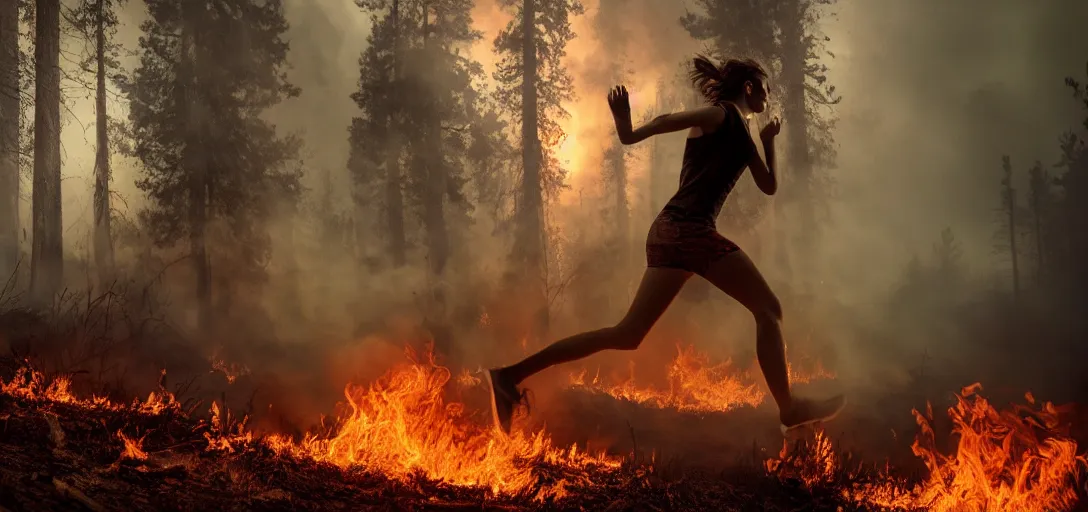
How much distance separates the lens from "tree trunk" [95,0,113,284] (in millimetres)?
16270

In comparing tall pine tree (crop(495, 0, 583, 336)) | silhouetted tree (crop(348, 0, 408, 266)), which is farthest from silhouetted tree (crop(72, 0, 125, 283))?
tall pine tree (crop(495, 0, 583, 336))

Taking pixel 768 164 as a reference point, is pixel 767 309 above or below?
below

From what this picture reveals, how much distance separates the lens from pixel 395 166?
823 inches

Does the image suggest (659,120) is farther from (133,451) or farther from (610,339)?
(133,451)

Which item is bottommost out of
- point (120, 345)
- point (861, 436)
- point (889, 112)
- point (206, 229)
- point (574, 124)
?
point (861, 436)

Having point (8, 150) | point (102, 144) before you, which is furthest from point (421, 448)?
point (102, 144)

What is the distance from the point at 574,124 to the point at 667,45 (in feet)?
25.5

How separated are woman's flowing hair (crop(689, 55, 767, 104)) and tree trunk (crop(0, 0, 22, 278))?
42.0 ft

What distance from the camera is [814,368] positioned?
13.4 m

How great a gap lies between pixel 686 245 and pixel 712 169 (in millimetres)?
481

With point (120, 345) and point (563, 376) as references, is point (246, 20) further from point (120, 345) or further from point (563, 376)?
point (563, 376)

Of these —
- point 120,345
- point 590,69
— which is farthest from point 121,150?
point 590,69

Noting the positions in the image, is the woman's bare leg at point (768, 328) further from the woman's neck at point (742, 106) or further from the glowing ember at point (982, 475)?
the woman's neck at point (742, 106)

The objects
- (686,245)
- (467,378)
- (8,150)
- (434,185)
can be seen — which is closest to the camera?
(686,245)
